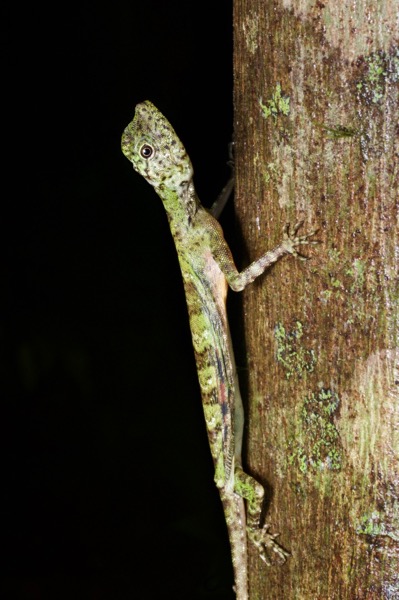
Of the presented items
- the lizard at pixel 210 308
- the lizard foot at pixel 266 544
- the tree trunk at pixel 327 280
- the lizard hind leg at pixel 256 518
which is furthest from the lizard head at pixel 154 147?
the lizard foot at pixel 266 544

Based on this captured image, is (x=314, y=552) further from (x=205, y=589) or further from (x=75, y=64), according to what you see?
(x=75, y=64)

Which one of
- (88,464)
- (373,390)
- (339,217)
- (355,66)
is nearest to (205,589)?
(88,464)

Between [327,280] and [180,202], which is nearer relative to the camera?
[327,280]

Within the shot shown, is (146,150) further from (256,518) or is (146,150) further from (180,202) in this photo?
(256,518)

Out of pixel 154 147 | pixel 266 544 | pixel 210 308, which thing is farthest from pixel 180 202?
pixel 266 544

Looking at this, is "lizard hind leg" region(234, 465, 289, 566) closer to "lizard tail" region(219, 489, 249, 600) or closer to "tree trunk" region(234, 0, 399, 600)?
"tree trunk" region(234, 0, 399, 600)

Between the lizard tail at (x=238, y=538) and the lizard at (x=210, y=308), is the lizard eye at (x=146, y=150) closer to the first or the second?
the lizard at (x=210, y=308)

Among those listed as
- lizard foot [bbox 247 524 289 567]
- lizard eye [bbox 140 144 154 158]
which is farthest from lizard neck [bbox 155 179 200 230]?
lizard foot [bbox 247 524 289 567]
